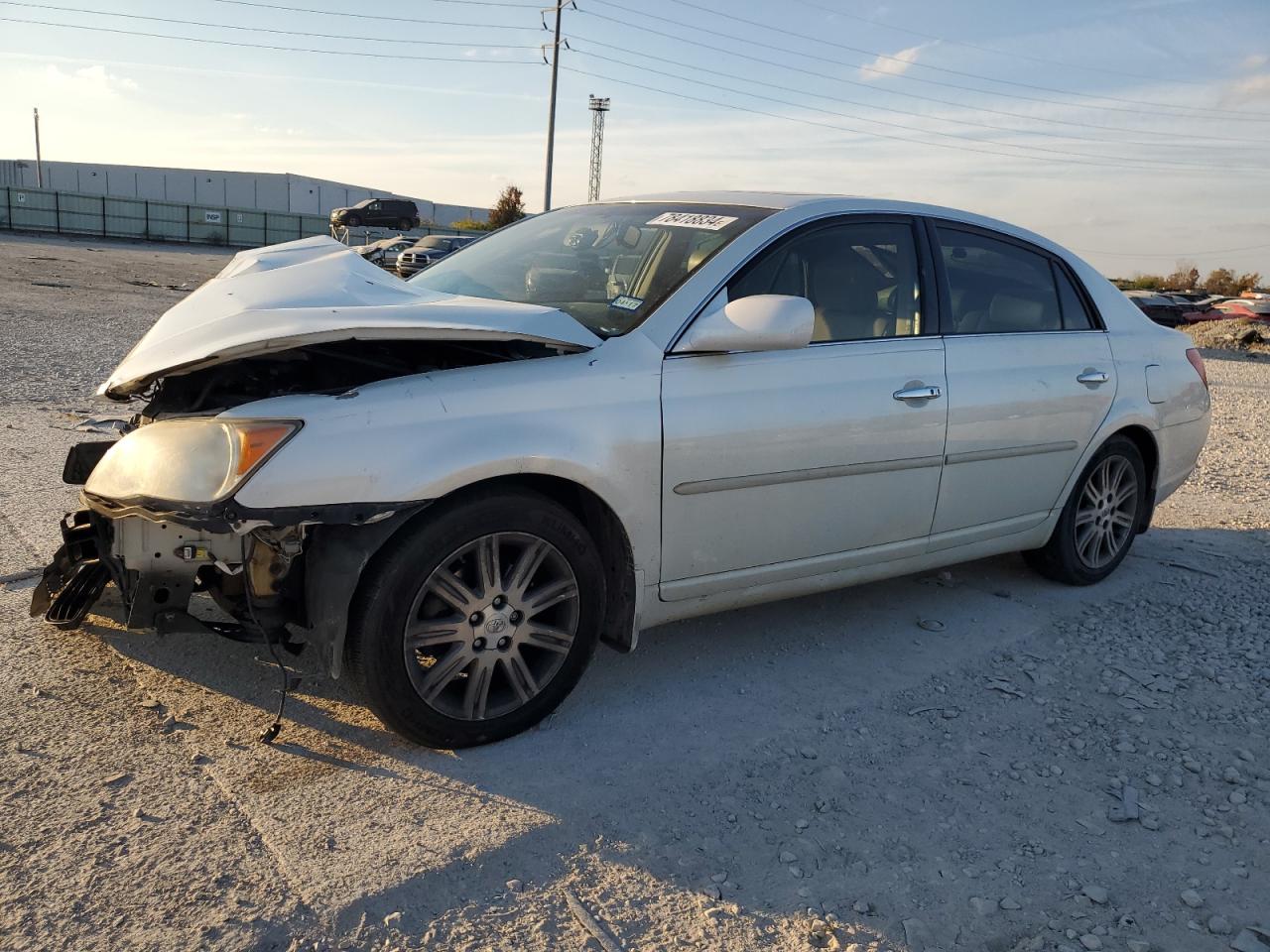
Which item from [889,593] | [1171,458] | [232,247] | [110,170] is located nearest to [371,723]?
[889,593]

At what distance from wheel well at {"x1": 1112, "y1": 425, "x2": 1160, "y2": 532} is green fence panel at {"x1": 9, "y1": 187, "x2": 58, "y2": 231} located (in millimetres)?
52238

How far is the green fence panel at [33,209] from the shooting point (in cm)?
4641

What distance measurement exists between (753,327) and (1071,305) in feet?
7.43

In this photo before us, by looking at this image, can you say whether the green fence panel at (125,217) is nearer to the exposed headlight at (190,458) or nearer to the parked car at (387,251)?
the parked car at (387,251)

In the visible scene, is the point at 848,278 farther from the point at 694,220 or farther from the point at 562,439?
the point at 562,439

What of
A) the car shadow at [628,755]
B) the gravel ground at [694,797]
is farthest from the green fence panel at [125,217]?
the car shadow at [628,755]

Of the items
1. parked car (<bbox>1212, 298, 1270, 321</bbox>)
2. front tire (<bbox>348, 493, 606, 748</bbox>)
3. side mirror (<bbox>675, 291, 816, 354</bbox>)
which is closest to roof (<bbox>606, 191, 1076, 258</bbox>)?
side mirror (<bbox>675, 291, 816, 354</bbox>)

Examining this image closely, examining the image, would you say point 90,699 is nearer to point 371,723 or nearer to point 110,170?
point 371,723

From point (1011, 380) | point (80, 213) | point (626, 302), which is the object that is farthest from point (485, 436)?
point (80, 213)

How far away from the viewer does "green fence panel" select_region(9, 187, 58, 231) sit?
46.4 metres

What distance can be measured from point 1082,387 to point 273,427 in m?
3.49

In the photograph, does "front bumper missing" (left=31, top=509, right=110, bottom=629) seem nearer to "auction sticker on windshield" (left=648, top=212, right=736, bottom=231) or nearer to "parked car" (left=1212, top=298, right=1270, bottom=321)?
"auction sticker on windshield" (left=648, top=212, right=736, bottom=231)

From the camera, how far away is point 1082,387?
4.59 metres

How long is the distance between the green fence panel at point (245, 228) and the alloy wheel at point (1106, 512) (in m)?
53.7
